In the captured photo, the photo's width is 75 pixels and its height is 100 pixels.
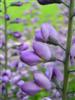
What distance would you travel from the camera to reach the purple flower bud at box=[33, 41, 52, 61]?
1.06 metres

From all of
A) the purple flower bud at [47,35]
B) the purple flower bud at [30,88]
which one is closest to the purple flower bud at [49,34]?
the purple flower bud at [47,35]

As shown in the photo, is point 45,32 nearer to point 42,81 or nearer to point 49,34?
point 49,34

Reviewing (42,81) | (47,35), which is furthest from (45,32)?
(42,81)

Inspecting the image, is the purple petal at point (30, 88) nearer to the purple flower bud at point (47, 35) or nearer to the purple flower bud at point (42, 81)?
the purple flower bud at point (42, 81)

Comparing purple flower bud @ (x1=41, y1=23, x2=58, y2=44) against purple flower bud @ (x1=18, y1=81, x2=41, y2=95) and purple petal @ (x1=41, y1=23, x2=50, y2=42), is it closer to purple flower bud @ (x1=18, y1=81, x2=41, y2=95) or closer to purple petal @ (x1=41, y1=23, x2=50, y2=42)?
purple petal @ (x1=41, y1=23, x2=50, y2=42)

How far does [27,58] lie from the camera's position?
105 cm

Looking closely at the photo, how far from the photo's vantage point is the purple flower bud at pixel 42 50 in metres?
1.06

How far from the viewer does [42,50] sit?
107 cm

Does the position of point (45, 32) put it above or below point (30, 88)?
above

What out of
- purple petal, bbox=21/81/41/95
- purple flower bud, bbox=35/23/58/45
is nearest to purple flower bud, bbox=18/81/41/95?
purple petal, bbox=21/81/41/95

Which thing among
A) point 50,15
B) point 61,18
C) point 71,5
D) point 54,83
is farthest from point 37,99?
point 50,15

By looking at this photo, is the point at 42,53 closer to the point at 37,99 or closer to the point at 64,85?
the point at 64,85

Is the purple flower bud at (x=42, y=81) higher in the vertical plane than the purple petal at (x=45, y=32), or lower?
lower

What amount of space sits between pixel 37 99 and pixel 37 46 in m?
1.28
